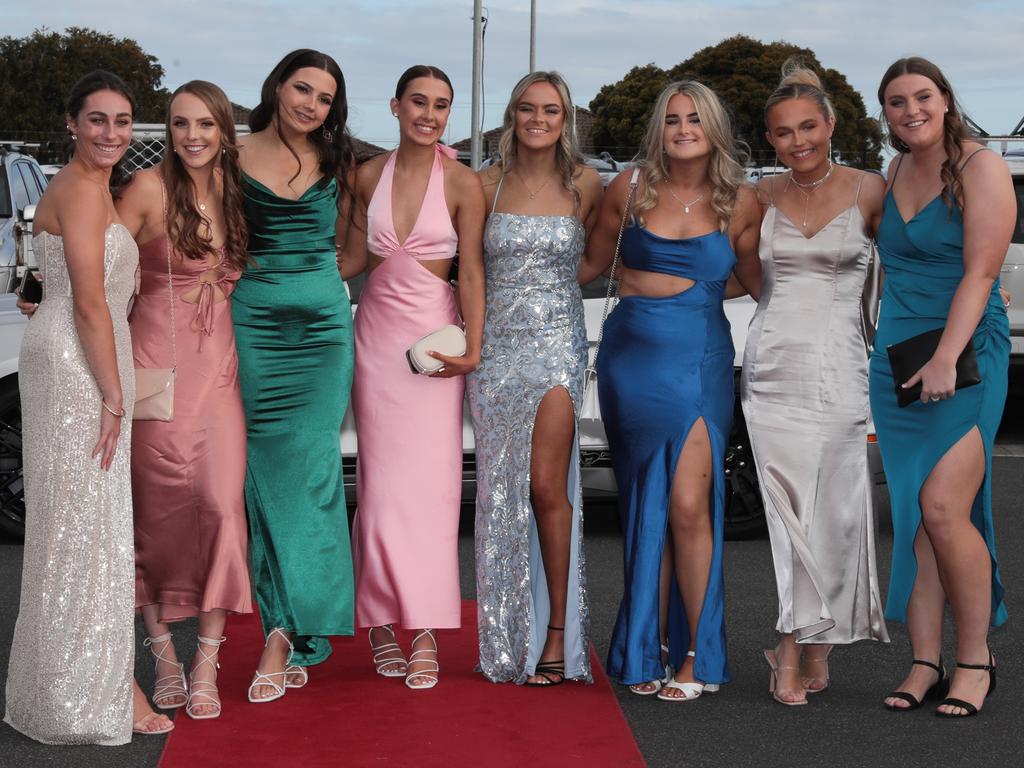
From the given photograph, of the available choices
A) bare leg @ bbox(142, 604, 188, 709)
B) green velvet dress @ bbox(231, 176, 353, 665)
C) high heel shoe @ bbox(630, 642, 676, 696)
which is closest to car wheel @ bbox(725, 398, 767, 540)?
high heel shoe @ bbox(630, 642, 676, 696)

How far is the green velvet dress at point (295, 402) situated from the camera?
516 centimetres

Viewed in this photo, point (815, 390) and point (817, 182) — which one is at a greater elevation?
point (817, 182)

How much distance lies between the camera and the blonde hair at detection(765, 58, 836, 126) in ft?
17.0

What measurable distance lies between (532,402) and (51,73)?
169 feet

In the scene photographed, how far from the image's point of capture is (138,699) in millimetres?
4812

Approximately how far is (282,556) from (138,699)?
708 mm

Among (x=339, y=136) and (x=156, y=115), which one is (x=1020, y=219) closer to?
(x=339, y=136)

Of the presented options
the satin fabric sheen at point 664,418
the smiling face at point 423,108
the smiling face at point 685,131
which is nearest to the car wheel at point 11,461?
the smiling face at point 423,108

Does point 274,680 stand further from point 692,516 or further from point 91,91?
point 91,91

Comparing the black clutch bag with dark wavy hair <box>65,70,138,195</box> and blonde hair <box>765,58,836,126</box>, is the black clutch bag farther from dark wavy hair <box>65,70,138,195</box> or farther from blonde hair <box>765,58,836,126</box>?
dark wavy hair <box>65,70,138,195</box>

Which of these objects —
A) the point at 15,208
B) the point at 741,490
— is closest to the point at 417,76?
→ the point at 741,490

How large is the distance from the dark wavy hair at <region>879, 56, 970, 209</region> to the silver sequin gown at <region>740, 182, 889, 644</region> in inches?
13.7

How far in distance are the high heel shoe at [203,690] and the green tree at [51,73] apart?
46.4 m

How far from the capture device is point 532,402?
534 cm
